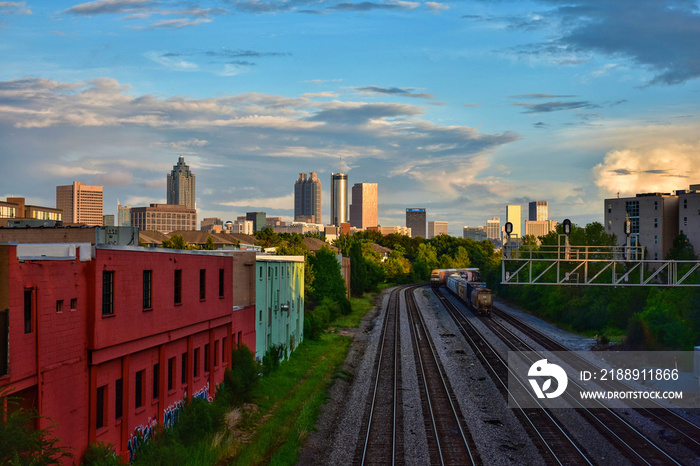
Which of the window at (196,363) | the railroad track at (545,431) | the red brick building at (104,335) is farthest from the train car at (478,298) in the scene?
the window at (196,363)

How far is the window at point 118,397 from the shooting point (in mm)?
18875

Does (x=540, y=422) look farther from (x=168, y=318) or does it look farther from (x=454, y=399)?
(x=168, y=318)

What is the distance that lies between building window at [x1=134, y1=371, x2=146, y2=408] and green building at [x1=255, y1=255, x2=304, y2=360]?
13677 millimetres

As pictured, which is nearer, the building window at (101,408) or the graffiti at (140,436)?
the building window at (101,408)

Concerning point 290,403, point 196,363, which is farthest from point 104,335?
point 290,403

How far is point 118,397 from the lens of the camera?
19188mm

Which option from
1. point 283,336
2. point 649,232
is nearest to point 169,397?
point 283,336

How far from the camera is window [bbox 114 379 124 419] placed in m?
18.9

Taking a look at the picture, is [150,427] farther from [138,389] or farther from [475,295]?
[475,295]

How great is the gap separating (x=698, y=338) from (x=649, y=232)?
2641 inches

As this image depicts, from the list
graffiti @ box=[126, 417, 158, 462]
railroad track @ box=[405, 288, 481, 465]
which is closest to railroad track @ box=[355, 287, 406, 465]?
railroad track @ box=[405, 288, 481, 465]

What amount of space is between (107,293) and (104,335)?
1.25 meters

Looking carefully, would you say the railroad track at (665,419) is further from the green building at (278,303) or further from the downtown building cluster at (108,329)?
the green building at (278,303)

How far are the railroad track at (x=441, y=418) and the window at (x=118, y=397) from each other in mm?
10606
